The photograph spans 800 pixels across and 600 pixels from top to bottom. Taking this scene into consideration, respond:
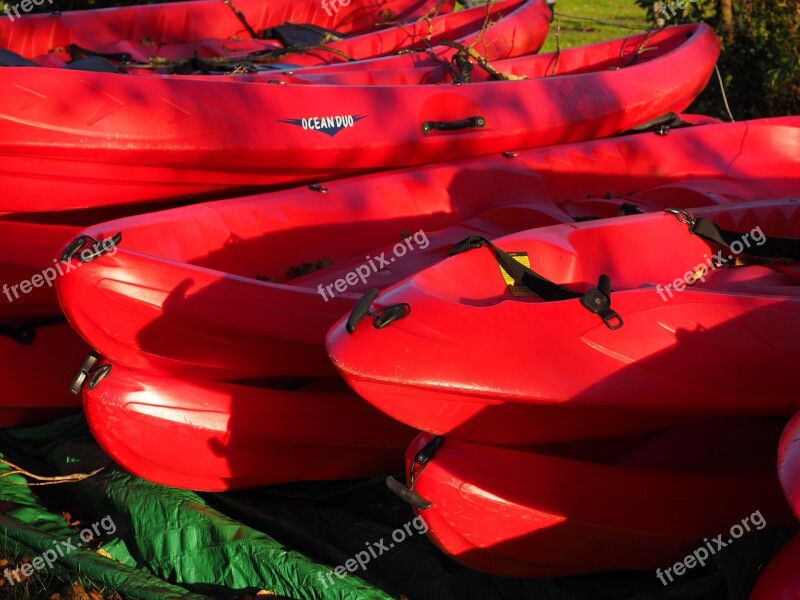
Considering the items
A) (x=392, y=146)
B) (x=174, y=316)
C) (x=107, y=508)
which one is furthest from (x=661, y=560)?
(x=392, y=146)

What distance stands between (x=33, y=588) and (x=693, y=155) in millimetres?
3648

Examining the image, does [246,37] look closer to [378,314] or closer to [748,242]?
[748,242]

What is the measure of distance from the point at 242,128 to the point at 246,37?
11.4 feet

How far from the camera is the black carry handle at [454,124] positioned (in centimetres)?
477

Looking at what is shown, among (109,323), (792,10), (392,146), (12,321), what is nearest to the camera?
(109,323)

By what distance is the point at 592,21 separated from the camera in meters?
9.55

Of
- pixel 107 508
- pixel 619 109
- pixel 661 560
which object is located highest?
pixel 619 109

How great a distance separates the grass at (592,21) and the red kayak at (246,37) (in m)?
2.52

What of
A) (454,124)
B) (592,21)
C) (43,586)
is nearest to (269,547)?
(43,586)

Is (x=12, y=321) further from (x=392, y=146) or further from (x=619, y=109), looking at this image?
(x=619, y=109)

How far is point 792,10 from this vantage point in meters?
6.45

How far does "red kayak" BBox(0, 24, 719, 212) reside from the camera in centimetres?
396

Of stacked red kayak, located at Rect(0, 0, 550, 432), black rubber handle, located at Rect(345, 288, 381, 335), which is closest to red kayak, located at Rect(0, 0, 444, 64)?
stacked red kayak, located at Rect(0, 0, 550, 432)

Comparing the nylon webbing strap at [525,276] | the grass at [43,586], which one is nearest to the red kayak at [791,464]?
the nylon webbing strap at [525,276]
